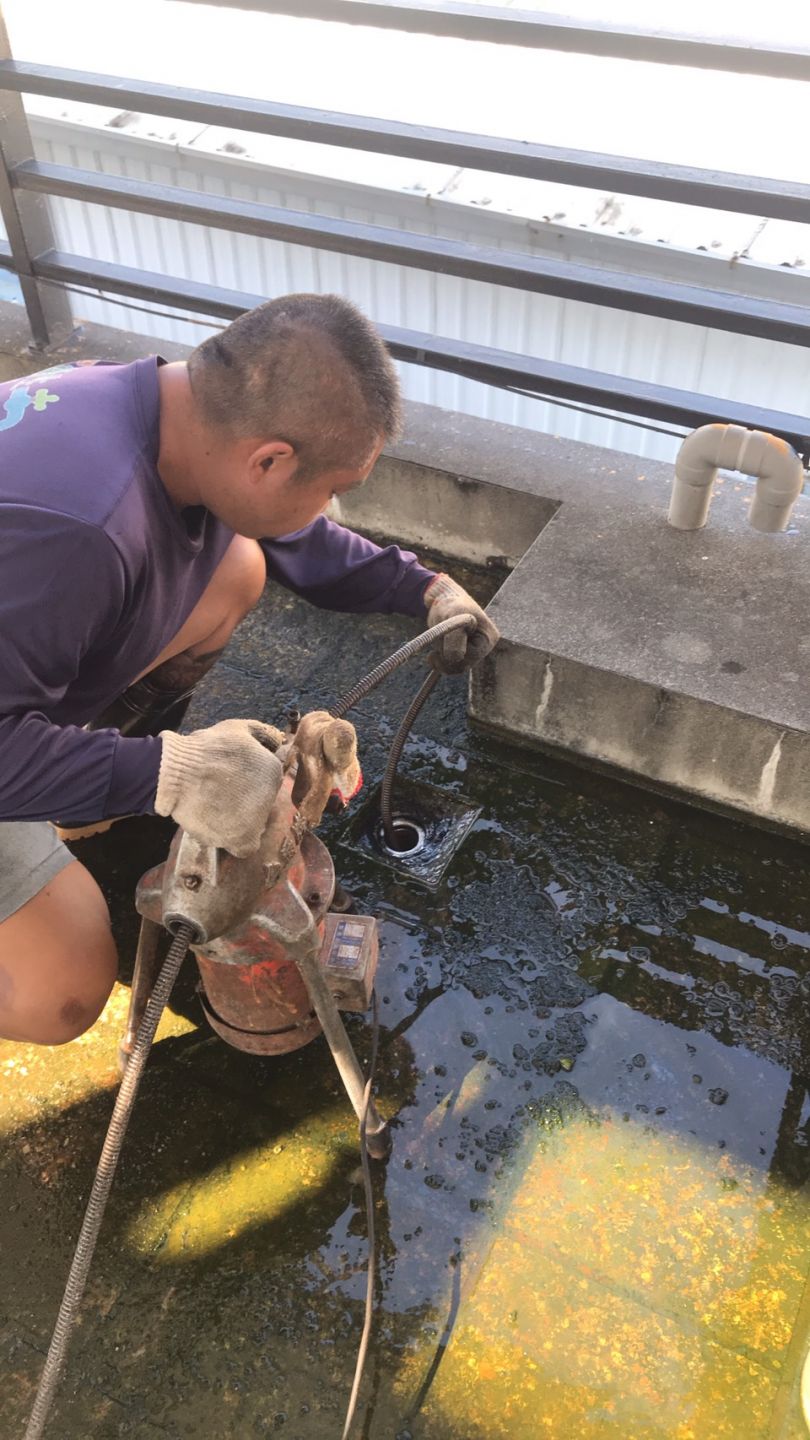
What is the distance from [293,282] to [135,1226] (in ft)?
17.5

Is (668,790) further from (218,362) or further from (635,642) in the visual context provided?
(218,362)

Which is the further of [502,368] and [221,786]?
[502,368]

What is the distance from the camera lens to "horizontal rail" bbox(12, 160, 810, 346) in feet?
8.73

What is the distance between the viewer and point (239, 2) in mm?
2678

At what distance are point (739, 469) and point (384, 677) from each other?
1.16 metres

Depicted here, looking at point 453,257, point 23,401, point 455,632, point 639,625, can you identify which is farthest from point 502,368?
point 23,401

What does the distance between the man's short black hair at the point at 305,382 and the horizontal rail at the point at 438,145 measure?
3.79 ft

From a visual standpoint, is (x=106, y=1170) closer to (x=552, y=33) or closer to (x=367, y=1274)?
(x=367, y=1274)

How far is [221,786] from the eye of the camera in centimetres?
154

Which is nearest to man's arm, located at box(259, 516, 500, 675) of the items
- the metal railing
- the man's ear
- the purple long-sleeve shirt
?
the purple long-sleeve shirt

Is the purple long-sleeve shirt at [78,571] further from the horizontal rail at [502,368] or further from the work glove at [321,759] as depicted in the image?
the horizontal rail at [502,368]

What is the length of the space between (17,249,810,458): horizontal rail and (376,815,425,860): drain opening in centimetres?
146

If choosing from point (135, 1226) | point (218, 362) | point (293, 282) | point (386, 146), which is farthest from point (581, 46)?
point (293, 282)

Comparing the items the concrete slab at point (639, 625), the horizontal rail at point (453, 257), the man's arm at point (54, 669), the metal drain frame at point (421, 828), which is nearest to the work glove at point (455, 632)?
the concrete slab at point (639, 625)
